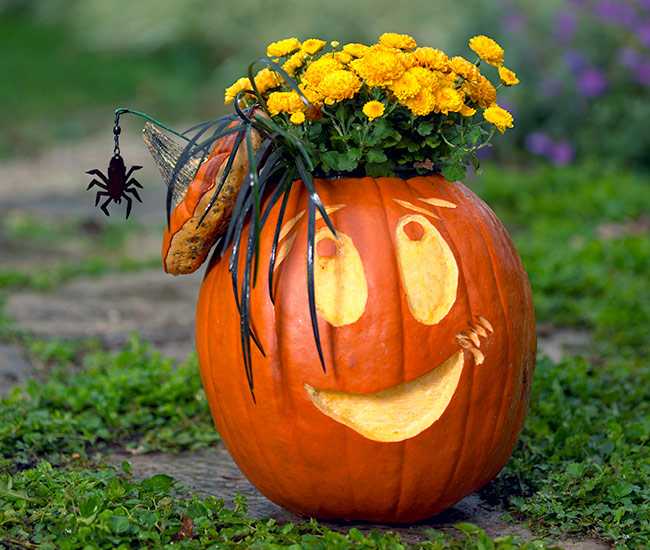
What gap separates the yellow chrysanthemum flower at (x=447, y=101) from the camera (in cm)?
230

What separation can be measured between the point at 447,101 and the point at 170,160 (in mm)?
895

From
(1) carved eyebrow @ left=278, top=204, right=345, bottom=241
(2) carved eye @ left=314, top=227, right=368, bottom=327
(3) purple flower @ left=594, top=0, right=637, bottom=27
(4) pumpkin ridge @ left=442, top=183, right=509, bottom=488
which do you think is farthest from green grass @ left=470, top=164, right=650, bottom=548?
(3) purple flower @ left=594, top=0, right=637, bottom=27

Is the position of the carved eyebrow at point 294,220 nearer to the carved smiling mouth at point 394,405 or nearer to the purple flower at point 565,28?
the carved smiling mouth at point 394,405

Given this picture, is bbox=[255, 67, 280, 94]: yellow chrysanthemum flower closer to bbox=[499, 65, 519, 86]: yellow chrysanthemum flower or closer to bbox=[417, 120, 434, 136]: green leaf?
bbox=[417, 120, 434, 136]: green leaf

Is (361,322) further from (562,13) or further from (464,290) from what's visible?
(562,13)

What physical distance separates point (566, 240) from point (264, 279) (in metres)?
4.59

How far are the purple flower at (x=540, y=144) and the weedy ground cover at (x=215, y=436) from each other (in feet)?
10.3

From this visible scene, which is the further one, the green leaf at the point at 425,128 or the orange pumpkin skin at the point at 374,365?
the green leaf at the point at 425,128

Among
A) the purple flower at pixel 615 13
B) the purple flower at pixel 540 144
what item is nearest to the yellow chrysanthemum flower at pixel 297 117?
the purple flower at pixel 540 144

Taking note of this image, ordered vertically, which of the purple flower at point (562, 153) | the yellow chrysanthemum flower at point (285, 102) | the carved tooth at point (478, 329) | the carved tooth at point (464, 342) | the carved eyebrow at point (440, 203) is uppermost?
the purple flower at point (562, 153)

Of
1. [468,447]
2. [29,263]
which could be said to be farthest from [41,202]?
[468,447]

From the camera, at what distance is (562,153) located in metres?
8.55

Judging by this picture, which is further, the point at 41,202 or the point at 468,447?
the point at 41,202

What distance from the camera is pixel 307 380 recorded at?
225 centimetres
